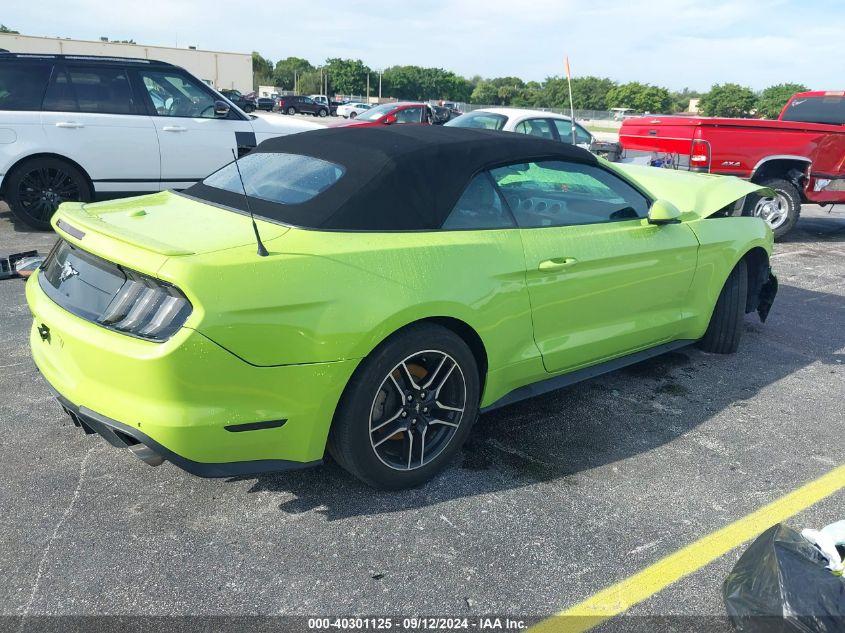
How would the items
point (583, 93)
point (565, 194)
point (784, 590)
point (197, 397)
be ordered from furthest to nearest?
point (583, 93)
point (565, 194)
point (197, 397)
point (784, 590)

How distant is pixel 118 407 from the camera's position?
2.44 metres

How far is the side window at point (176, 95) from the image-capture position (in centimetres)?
781

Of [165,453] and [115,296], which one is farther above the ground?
[115,296]

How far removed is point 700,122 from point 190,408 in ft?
25.5

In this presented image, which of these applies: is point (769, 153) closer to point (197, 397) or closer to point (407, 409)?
point (407, 409)

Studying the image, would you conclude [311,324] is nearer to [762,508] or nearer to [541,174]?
[541,174]

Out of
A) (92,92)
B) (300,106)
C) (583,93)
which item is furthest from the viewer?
(583,93)

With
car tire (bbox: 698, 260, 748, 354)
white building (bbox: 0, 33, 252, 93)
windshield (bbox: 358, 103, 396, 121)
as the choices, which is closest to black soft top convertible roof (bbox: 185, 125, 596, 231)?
car tire (bbox: 698, 260, 748, 354)

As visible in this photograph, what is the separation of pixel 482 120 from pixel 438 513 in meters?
8.52

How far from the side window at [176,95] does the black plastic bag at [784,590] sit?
759 cm

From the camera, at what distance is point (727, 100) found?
79.9 metres

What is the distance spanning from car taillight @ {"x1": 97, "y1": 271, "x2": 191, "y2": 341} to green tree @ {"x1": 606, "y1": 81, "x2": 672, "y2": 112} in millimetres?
94472

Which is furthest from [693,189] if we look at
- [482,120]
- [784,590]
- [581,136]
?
[581,136]

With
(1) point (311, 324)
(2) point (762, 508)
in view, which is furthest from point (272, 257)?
(2) point (762, 508)
